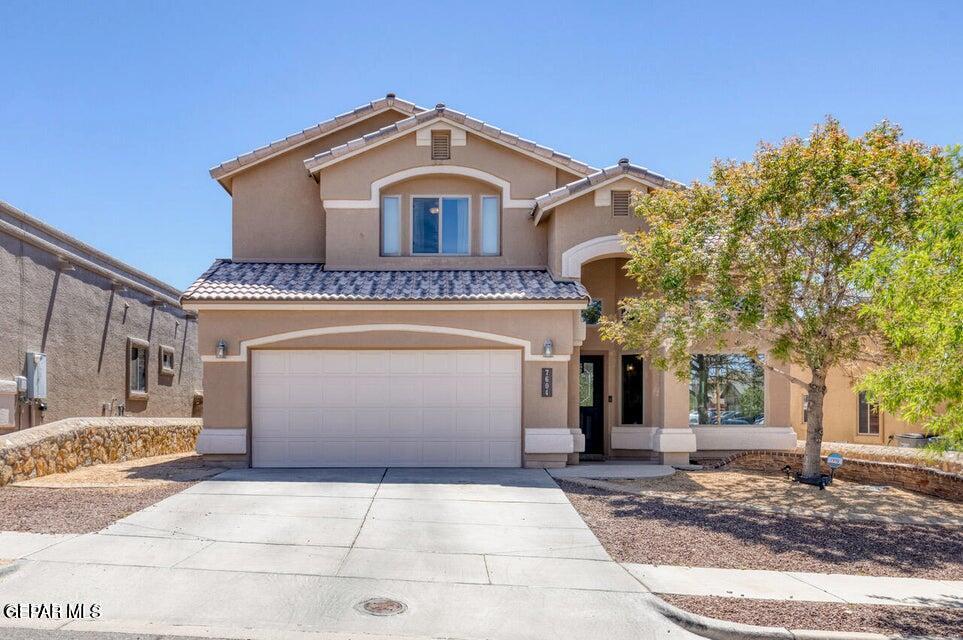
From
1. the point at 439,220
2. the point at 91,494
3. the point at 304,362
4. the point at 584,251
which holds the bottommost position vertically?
the point at 91,494

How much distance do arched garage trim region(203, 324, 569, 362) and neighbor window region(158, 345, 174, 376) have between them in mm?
10335

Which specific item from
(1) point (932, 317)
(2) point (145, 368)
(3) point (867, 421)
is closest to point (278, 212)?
(2) point (145, 368)

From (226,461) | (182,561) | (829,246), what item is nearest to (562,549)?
(182,561)

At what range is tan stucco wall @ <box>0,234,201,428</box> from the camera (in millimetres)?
16812

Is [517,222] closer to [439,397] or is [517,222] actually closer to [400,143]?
[400,143]

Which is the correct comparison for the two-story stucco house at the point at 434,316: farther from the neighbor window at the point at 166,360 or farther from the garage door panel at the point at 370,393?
the neighbor window at the point at 166,360

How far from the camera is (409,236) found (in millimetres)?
17641

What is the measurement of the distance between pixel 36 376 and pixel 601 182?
41.0ft

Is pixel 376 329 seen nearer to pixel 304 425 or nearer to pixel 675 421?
pixel 304 425

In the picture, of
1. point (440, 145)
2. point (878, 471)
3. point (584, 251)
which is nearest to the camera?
point (878, 471)

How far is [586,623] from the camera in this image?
7.12 meters

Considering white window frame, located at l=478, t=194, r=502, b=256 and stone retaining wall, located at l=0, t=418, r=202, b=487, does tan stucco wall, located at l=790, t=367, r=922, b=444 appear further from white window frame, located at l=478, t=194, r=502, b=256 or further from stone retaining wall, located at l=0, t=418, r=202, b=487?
stone retaining wall, located at l=0, t=418, r=202, b=487

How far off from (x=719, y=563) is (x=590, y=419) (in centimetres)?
936

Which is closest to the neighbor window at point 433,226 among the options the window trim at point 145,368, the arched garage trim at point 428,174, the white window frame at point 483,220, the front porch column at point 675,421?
the white window frame at point 483,220
